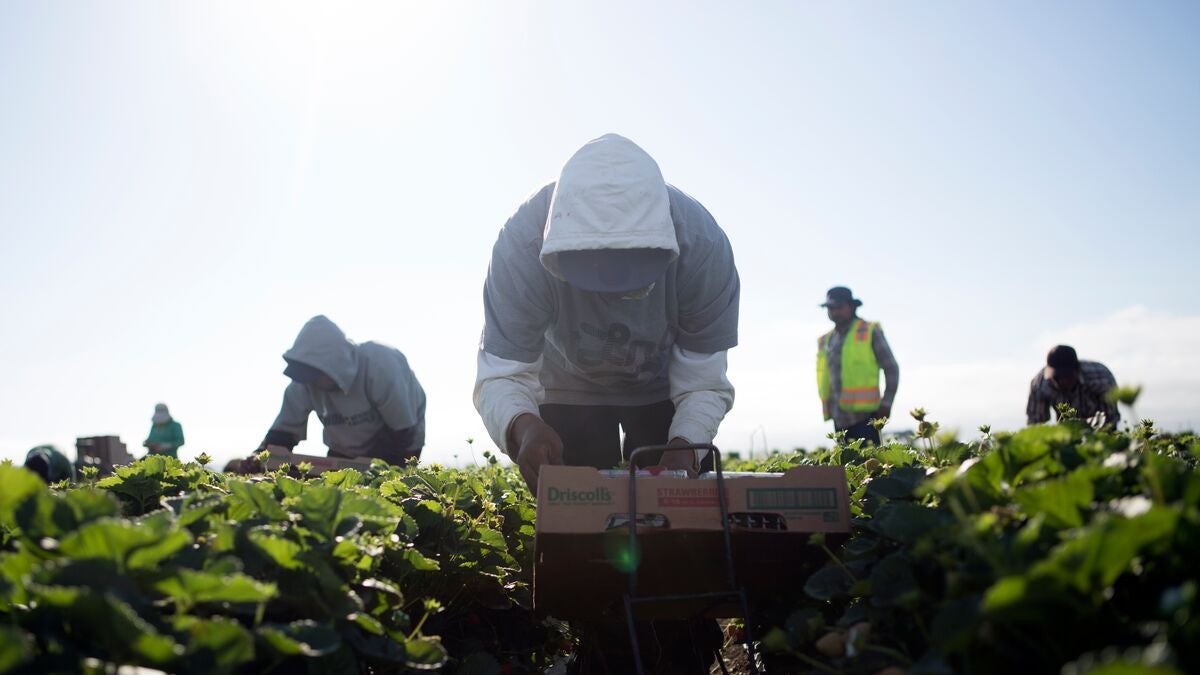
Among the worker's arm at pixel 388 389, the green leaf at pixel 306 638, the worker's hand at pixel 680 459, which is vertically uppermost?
the worker's arm at pixel 388 389

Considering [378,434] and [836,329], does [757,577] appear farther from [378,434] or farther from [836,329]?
[836,329]

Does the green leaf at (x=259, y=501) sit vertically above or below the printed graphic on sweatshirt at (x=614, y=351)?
below

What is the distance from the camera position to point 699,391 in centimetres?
369

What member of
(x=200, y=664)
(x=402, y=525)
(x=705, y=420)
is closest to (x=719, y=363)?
(x=705, y=420)

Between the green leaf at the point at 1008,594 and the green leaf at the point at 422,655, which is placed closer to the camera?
the green leaf at the point at 1008,594

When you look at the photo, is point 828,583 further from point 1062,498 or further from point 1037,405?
point 1037,405

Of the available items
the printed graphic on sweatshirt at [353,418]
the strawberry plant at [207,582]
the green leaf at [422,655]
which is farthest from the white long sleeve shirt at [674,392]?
the printed graphic on sweatshirt at [353,418]

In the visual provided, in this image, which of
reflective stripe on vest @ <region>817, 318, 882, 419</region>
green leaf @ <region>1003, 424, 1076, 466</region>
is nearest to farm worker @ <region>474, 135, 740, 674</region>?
green leaf @ <region>1003, 424, 1076, 466</region>

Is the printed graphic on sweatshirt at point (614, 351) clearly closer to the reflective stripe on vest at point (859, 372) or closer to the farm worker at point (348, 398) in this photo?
the farm worker at point (348, 398)

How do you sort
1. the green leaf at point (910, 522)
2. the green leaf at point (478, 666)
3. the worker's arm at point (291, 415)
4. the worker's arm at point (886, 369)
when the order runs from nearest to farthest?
the green leaf at point (910, 522) < the green leaf at point (478, 666) < the worker's arm at point (291, 415) < the worker's arm at point (886, 369)

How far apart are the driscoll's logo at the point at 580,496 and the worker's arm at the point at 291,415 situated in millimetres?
5652

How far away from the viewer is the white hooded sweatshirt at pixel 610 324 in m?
3.11

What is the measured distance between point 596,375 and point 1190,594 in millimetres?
2922

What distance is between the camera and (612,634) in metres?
2.85
